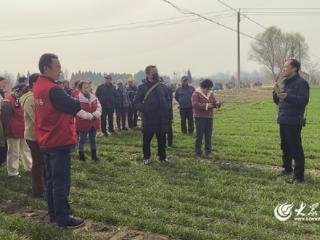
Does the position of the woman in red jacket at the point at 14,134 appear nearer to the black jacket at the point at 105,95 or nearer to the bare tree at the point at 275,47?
the black jacket at the point at 105,95

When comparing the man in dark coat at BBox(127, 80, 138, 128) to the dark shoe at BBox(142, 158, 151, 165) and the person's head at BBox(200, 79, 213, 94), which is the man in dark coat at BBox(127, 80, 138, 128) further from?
the dark shoe at BBox(142, 158, 151, 165)

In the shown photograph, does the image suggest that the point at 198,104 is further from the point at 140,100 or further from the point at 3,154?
the point at 3,154

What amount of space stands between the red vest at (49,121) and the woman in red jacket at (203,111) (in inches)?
220

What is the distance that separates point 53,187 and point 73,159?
15.8 feet

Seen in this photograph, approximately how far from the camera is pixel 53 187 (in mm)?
5879

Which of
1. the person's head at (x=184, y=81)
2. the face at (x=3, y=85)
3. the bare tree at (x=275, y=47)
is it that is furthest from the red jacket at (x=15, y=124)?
the bare tree at (x=275, y=47)

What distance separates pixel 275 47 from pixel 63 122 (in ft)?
305

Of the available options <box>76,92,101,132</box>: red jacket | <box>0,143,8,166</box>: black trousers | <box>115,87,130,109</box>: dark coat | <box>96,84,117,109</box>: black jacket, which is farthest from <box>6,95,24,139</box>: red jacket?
<box>115,87,130,109</box>: dark coat

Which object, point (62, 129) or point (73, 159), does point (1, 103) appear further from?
point (62, 129)

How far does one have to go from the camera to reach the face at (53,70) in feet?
19.1

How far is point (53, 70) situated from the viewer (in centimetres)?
584
